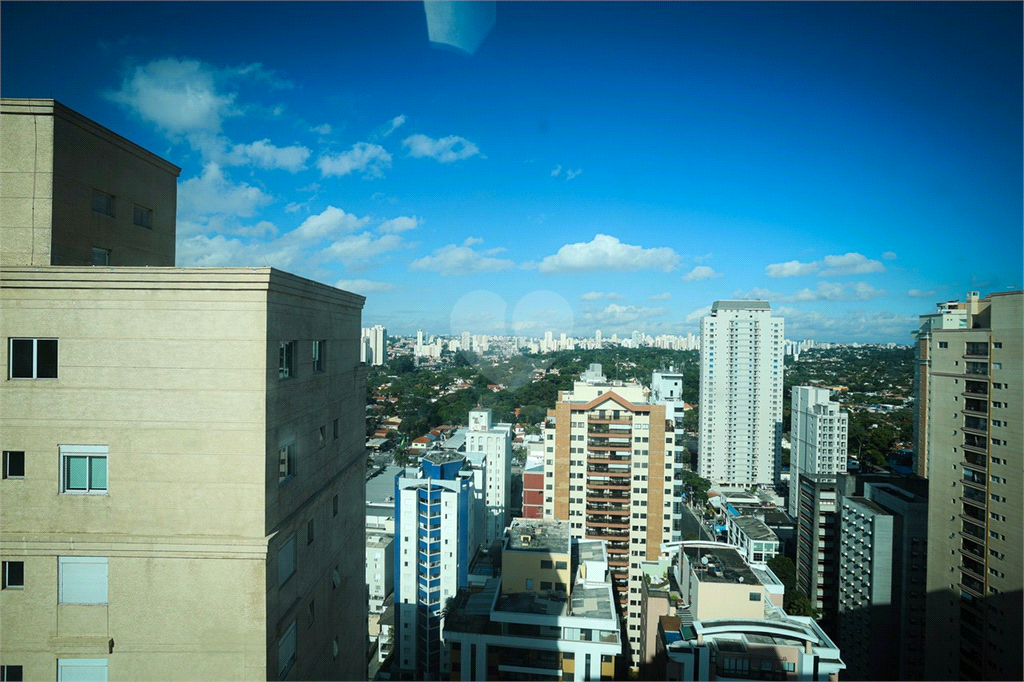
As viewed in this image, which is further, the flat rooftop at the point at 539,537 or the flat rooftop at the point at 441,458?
the flat rooftop at the point at 441,458

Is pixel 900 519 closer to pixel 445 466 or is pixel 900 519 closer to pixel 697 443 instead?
pixel 445 466

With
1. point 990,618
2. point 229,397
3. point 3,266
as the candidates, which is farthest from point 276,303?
point 990,618

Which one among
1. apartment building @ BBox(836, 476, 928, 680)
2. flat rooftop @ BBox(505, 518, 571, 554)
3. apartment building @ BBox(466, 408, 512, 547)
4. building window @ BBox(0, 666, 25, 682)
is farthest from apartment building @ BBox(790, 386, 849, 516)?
building window @ BBox(0, 666, 25, 682)

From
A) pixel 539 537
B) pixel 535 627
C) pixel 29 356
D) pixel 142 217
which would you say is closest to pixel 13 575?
pixel 29 356

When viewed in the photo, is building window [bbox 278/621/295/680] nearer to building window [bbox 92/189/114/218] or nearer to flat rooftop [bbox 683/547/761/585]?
building window [bbox 92/189/114/218]

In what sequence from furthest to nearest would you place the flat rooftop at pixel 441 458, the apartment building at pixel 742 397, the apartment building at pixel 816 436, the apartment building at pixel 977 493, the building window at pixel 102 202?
the apartment building at pixel 742 397, the apartment building at pixel 816 436, the flat rooftop at pixel 441 458, the apartment building at pixel 977 493, the building window at pixel 102 202

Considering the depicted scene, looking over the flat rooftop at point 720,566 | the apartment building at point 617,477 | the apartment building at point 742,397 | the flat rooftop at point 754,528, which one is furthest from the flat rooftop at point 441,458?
the apartment building at point 742,397

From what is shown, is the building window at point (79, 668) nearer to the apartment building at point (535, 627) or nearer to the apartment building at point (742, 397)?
the apartment building at point (535, 627)

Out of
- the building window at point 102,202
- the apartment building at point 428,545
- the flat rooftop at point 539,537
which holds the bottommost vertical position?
the apartment building at point 428,545
